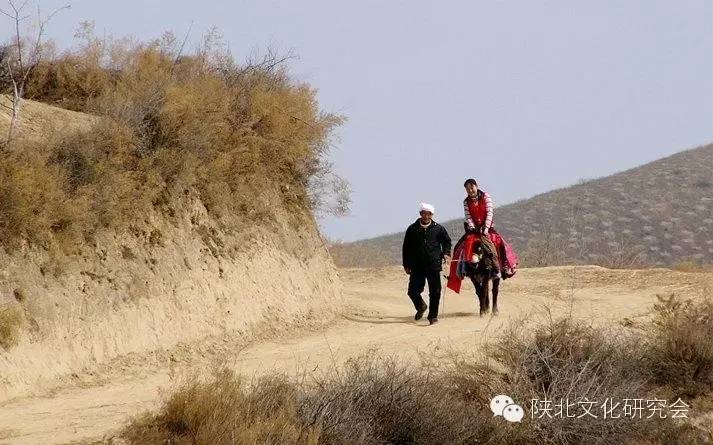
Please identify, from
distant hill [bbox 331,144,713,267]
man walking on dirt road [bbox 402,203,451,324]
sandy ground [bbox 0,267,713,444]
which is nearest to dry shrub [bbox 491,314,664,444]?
sandy ground [bbox 0,267,713,444]

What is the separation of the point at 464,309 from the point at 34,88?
8240mm

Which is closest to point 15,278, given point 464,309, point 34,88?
point 34,88

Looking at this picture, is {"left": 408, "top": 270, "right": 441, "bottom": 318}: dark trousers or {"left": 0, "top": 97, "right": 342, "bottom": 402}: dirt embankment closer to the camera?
{"left": 0, "top": 97, "right": 342, "bottom": 402}: dirt embankment

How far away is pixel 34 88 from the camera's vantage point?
16250mm

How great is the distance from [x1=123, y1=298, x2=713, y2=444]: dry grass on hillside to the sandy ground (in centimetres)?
74

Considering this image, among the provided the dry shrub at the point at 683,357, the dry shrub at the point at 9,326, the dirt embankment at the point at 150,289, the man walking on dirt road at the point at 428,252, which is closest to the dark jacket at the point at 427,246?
the man walking on dirt road at the point at 428,252

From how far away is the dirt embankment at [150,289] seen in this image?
11188mm

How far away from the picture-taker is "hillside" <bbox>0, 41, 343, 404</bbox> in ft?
37.8

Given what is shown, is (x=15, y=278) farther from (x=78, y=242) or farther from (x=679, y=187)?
(x=679, y=187)

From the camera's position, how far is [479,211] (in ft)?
53.3

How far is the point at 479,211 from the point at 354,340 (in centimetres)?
310

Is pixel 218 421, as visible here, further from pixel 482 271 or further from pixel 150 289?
pixel 482 271

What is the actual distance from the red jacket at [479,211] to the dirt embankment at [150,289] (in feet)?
8.62

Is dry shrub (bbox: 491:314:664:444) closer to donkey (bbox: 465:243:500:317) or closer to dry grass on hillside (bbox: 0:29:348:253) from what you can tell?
donkey (bbox: 465:243:500:317)
